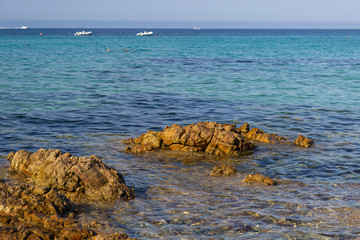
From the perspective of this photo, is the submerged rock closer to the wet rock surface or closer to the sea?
the sea

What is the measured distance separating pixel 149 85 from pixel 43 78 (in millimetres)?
11272

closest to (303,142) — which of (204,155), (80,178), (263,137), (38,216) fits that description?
(263,137)

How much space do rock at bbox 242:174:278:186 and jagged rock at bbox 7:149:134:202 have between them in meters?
4.09

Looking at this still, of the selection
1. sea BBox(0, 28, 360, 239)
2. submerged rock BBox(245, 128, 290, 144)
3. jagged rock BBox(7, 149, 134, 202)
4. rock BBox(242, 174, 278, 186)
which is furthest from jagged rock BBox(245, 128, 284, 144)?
jagged rock BBox(7, 149, 134, 202)

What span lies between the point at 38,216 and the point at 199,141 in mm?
8931

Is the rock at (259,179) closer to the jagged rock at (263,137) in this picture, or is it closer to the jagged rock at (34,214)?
the jagged rock at (263,137)

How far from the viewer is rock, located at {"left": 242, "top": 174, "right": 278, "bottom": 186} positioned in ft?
47.3

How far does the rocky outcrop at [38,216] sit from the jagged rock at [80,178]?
1213 millimetres

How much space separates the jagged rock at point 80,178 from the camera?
12.8 meters

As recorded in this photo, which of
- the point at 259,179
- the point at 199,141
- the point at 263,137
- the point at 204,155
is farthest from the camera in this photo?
the point at 263,137

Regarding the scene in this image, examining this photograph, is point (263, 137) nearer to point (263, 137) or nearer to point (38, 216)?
point (263, 137)

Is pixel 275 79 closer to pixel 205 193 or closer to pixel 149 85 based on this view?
pixel 149 85

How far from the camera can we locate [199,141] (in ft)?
59.5

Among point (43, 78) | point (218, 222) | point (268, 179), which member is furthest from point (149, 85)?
point (218, 222)
